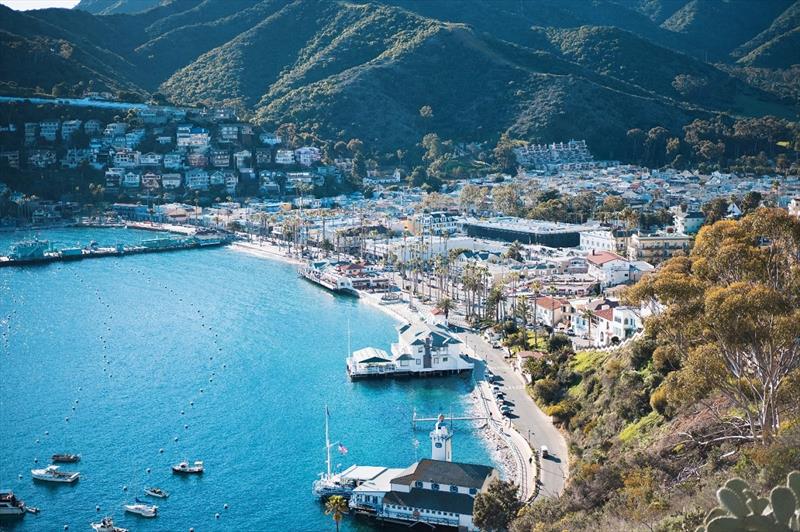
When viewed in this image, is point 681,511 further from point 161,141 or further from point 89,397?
point 161,141

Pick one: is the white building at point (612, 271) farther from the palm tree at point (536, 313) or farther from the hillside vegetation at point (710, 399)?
the hillside vegetation at point (710, 399)

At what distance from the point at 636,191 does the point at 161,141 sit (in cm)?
6535

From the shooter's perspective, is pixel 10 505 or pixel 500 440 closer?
pixel 10 505

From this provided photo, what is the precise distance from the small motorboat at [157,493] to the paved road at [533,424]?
45.3 feet

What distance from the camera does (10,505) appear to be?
33844 mm

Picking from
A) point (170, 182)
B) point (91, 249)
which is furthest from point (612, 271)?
point (170, 182)

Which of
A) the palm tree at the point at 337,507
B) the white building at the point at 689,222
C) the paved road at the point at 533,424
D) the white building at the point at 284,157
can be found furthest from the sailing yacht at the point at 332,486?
the white building at the point at 284,157

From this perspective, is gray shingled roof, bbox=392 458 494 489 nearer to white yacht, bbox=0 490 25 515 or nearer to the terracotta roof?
white yacht, bbox=0 490 25 515

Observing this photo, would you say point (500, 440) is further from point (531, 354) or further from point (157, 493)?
point (157, 493)

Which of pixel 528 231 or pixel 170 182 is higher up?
pixel 170 182

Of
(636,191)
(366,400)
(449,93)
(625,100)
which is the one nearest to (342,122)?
(449,93)

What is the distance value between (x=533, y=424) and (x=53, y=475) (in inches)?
763

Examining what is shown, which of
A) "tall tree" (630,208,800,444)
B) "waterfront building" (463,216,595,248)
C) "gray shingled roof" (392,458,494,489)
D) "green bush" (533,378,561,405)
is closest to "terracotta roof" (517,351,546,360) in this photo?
"green bush" (533,378,561,405)

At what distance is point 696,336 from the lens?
25188 millimetres
